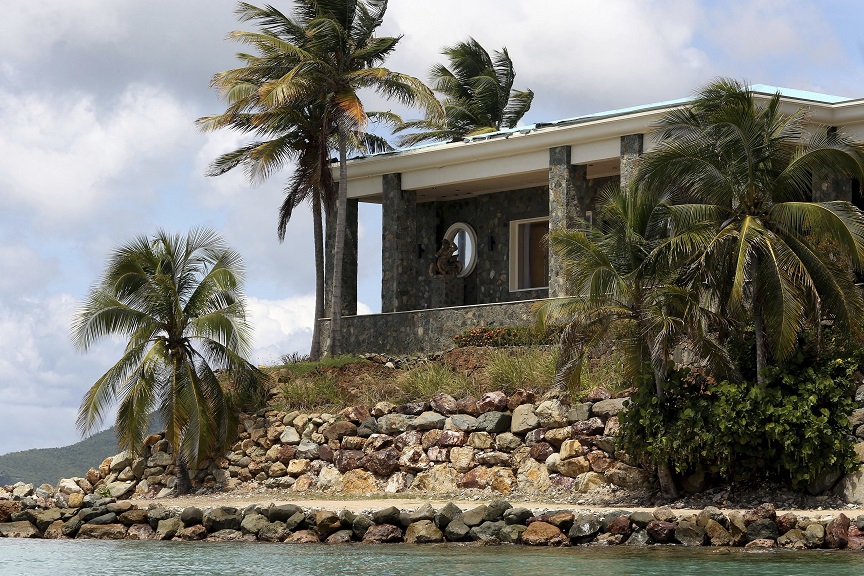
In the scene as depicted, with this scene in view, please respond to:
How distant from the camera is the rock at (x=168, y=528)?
74.2 feet

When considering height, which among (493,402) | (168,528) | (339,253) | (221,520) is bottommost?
(168,528)

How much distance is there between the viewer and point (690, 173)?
850 inches

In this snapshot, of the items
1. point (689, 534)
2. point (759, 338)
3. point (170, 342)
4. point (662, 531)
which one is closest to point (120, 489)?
point (170, 342)

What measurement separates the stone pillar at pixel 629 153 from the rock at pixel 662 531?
9752mm

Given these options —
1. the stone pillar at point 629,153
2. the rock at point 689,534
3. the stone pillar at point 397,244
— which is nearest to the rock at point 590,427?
the rock at point 689,534

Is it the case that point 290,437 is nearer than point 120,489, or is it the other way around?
point 290,437

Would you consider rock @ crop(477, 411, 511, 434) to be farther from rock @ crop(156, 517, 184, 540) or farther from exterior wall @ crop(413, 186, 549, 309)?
exterior wall @ crop(413, 186, 549, 309)

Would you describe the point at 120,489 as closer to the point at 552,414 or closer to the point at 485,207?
the point at 552,414

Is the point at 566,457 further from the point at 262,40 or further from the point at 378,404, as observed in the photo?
the point at 262,40

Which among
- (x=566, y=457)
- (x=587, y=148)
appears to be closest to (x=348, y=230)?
(x=587, y=148)

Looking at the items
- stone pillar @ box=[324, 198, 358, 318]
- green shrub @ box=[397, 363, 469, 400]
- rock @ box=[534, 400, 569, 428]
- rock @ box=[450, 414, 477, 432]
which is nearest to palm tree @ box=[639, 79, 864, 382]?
rock @ box=[534, 400, 569, 428]

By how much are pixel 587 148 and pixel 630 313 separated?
26.5ft

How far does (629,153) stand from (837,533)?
37.3ft

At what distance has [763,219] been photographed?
69.7ft
